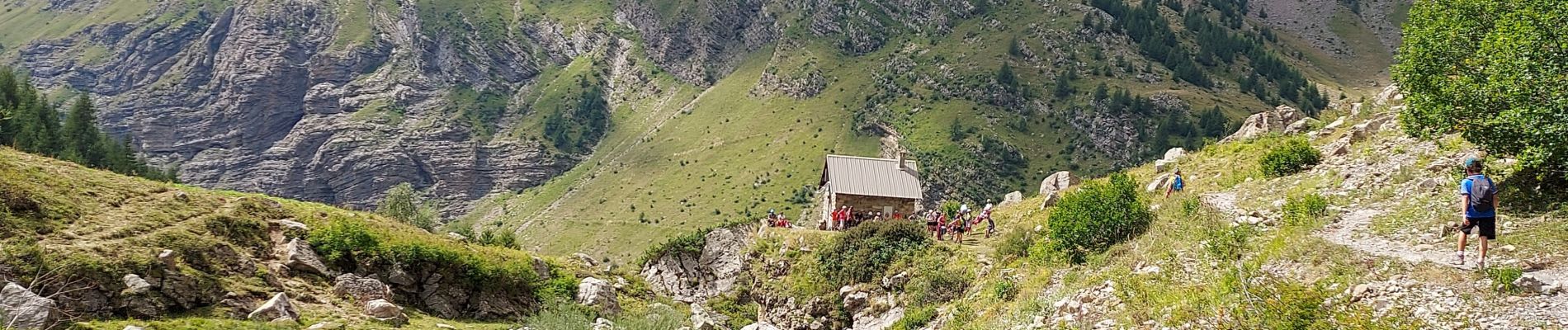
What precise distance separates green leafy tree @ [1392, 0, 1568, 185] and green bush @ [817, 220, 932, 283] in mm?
15834

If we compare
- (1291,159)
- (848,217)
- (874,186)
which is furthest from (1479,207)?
(874,186)

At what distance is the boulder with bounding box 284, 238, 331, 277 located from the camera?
60.0 ft

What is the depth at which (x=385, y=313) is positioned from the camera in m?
17.3

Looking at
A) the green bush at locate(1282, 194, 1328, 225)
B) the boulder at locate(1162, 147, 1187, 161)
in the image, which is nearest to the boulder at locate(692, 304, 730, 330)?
the green bush at locate(1282, 194, 1328, 225)

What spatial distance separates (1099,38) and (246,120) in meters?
184

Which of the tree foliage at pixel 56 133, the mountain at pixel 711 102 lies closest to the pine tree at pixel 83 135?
the tree foliage at pixel 56 133

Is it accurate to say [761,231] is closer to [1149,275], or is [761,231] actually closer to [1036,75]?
[1149,275]

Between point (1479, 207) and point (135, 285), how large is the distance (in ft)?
71.4

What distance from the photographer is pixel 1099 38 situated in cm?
13675

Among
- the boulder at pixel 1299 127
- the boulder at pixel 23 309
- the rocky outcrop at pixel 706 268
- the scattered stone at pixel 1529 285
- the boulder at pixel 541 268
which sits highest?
the scattered stone at pixel 1529 285

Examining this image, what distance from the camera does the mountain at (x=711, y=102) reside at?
112m

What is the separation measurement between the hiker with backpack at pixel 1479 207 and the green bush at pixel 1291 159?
9.56 meters

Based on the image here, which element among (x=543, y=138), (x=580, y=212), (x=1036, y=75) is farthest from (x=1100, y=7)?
(x=543, y=138)

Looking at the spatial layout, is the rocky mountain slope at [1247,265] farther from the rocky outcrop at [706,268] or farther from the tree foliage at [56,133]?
the tree foliage at [56,133]
